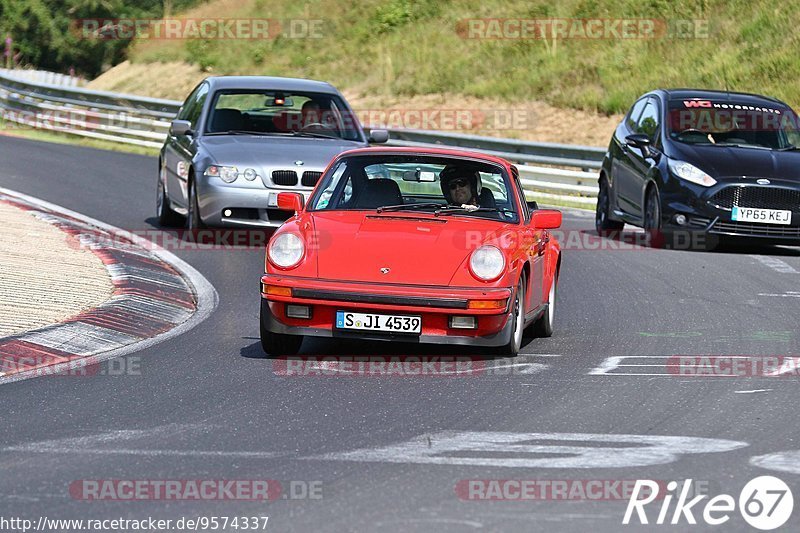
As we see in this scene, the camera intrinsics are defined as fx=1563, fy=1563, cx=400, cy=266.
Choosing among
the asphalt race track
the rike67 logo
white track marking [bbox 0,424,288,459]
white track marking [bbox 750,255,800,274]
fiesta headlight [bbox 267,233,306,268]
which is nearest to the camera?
the rike67 logo

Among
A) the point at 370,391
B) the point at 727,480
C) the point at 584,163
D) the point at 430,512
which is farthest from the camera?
the point at 584,163

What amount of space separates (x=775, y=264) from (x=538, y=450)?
374 inches

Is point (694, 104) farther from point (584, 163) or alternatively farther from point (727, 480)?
point (727, 480)

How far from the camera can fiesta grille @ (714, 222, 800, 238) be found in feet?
52.8

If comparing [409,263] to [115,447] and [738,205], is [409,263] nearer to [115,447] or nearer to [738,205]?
[115,447]

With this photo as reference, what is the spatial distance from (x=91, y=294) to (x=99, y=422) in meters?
4.50

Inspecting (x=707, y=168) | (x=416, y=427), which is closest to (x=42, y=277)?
(x=416, y=427)

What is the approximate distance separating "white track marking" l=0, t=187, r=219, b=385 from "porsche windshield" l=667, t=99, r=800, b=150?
5.84 m

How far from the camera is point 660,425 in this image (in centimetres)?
738

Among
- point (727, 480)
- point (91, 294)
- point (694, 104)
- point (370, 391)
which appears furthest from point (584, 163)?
point (727, 480)

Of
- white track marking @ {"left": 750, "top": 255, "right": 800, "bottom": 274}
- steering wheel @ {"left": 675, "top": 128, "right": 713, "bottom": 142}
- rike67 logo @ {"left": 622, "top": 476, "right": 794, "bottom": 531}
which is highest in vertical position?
steering wheel @ {"left": 675, "top": 128, "right": 713, "bottom": 142}

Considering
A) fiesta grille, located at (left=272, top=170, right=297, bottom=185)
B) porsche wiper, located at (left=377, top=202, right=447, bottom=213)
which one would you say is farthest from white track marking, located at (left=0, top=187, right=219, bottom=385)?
porsche wiper, located at (left=377, top=202, right=447, bottom=213)

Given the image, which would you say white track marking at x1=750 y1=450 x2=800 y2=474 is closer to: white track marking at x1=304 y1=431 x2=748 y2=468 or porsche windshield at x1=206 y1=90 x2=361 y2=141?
white track marking at x1=304 y1=431 x2=748 y2=468

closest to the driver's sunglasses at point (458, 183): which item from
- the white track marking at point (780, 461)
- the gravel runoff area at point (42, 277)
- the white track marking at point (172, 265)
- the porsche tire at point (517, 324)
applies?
the porsche tire at point (517, 324)
